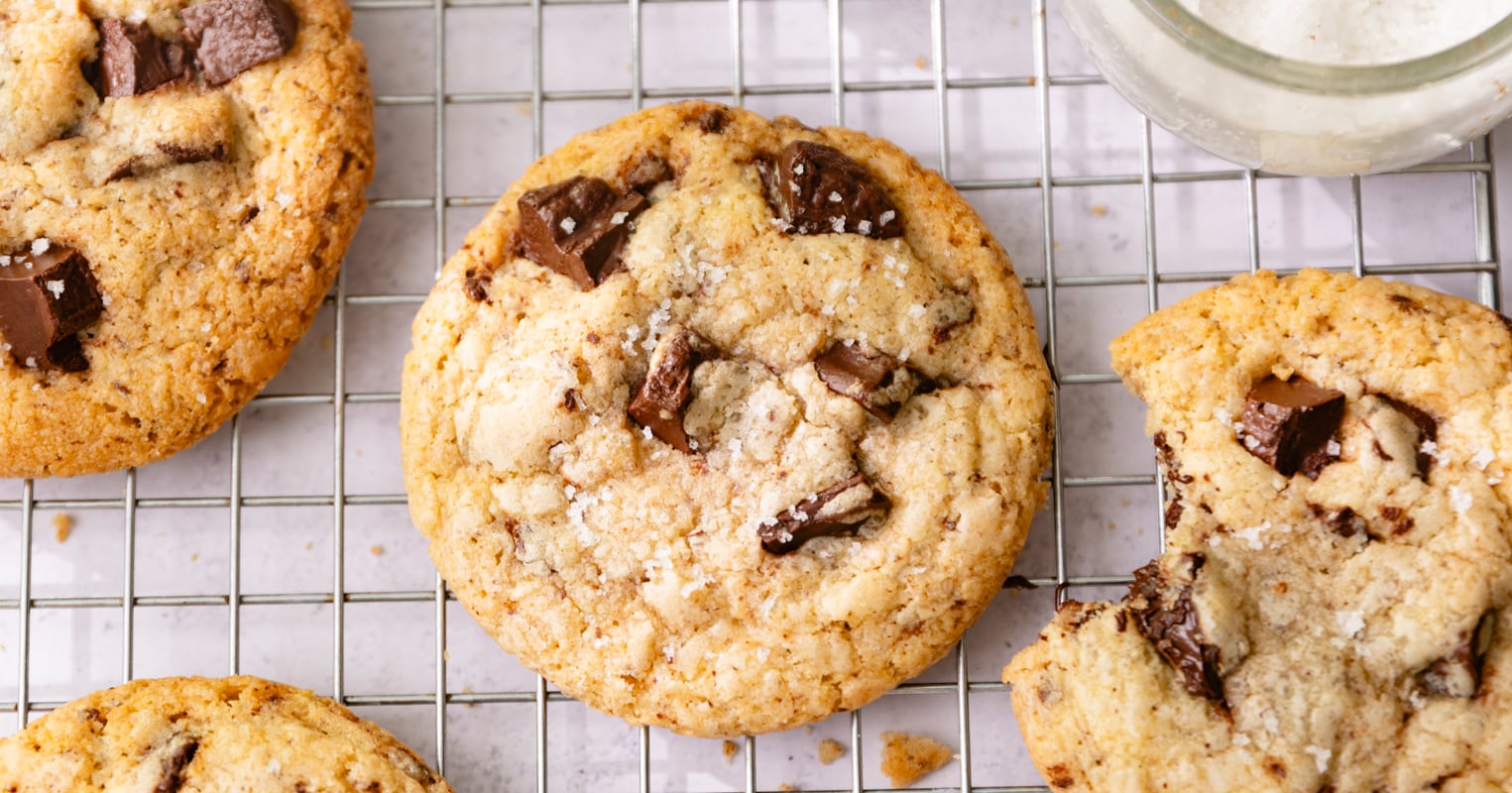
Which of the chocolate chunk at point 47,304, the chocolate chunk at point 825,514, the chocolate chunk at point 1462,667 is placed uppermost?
the chocolate chunk at point 47,304

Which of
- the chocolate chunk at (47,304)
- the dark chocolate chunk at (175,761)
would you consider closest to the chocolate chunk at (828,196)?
the chocolate chunk at (47,304)

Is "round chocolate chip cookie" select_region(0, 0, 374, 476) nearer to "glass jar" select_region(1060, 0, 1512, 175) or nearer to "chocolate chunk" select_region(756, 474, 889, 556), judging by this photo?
"chocolate chunk" select_region(756, 474, 889, 556)

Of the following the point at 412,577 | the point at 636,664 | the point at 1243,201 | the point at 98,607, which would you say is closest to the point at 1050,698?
the point at 636,664

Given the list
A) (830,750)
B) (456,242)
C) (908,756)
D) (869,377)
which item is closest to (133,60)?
(456,242)

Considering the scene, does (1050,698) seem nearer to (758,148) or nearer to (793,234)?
(793,234)

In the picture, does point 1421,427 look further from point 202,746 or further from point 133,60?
point 133,60

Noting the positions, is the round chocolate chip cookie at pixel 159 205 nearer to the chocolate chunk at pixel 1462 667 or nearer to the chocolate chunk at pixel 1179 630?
the chocolate chunk at pixel 1179 630
